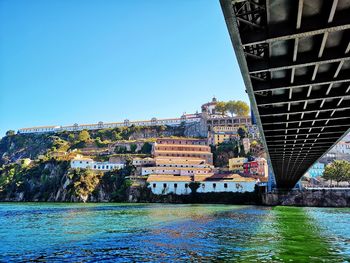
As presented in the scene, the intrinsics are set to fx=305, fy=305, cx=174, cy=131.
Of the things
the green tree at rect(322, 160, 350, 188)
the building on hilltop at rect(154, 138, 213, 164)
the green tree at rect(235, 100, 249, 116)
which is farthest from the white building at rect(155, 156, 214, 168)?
the green tree at rect(235, 100, 249, 116)

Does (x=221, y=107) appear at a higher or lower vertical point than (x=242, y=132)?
higher

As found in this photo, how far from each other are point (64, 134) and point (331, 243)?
181194 millimetres

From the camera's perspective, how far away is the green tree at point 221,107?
6742 inches

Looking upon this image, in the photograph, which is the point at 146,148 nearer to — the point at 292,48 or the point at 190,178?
the point at 190,178

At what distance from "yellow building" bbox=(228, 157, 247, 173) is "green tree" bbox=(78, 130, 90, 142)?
85.1 m

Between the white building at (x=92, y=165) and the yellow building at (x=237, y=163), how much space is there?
138ft

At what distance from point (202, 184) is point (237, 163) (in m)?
24.3

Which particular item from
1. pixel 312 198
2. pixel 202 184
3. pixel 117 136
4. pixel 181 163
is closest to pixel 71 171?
pixel 181 163

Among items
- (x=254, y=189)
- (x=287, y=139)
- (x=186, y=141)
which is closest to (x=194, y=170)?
(x=254, y=189)

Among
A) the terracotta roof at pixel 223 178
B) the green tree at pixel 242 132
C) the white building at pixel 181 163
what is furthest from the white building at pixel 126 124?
the terracotta roof at pixel 223 178

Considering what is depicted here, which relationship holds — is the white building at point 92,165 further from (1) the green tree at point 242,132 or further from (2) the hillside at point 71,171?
(1) the green tree at point 242,132

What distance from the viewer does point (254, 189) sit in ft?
290

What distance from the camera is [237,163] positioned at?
113 m

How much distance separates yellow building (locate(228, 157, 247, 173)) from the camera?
365ft
